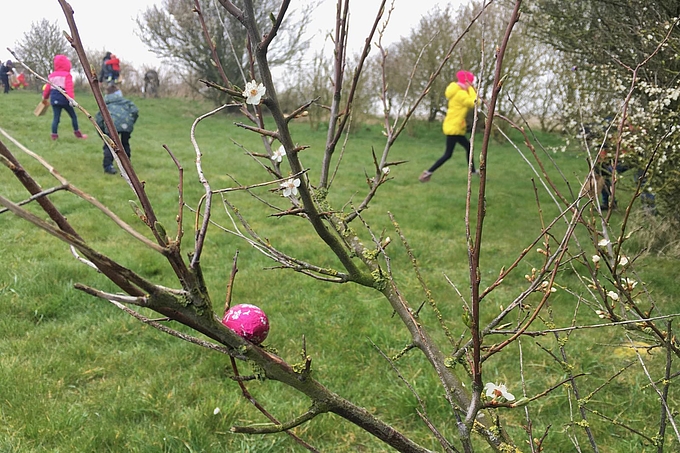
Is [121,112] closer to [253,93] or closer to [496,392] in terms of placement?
[253,93]

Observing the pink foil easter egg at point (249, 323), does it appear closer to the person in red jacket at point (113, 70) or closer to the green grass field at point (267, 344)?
the green grass field at point (267, 344)

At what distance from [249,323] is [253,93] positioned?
14.9 inches

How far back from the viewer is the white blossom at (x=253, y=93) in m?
0.75

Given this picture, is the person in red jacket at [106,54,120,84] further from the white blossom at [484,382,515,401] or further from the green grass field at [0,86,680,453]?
the white blossom at [484,382,515,401]

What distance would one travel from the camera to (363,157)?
1116 cm

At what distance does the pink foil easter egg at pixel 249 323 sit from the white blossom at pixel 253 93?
1.10ft

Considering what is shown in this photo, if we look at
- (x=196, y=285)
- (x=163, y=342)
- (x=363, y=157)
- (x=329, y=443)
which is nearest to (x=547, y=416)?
(x=329, y=443)

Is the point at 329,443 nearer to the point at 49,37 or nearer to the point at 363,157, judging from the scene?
the point at 363,157

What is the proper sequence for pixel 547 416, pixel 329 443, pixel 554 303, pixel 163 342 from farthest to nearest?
pixel 554 303 → pixel 163 342 → pixel 547 416 → pixel 329 443

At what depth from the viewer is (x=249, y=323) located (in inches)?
31.0

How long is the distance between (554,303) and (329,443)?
7.68 feet

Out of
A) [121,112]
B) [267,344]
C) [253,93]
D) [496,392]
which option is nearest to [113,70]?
[121,112]

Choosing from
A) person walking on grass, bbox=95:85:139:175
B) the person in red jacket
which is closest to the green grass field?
person walking on grass, bbox=95:85:139:175

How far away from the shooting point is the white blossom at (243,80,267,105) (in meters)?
0.75
